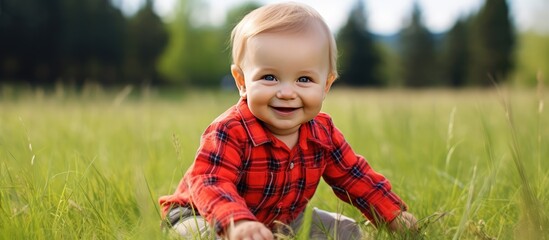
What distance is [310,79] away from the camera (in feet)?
6.02

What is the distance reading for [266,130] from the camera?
74.4 inches

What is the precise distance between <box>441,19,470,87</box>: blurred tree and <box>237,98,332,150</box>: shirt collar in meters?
39.8

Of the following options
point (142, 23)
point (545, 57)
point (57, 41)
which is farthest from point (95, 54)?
point (545, 57)

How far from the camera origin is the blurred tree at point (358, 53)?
1804 inches

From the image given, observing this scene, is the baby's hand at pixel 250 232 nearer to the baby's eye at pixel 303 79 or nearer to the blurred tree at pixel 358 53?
the baby's eye at pixel 303 79

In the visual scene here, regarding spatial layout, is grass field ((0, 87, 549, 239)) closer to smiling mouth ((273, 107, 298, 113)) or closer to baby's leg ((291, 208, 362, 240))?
baby's leg ((291, 208, 362, 240))

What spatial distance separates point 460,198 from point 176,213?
1.01 m

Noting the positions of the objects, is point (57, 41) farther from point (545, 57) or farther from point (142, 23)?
point (545, 57)

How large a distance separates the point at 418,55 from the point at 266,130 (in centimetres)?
4219

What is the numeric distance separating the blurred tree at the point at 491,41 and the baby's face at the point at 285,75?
114 ft

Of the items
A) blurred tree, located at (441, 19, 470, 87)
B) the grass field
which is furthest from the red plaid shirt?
blurred tree, located at (441, 19, 470, 87)

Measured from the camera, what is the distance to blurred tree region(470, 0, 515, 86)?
35.1 meters

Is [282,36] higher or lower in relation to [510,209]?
higher

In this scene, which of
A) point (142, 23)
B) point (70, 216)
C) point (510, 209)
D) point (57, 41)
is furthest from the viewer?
point (142, 23)
